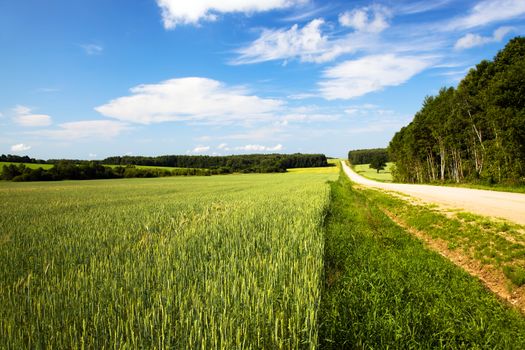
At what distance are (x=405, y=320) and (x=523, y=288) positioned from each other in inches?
164

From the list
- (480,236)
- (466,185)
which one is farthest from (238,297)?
(466,185)

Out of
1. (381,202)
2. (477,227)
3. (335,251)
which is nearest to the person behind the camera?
(335,251)

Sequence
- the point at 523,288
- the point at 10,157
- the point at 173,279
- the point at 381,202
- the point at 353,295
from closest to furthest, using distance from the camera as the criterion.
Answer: the point at 173,279 < the point at 353,295 < the point at 523,288 < the point at 381,202 < the point at 10,157

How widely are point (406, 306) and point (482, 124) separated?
130 feet

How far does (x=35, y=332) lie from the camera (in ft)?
12.5

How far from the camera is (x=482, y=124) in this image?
1444 inches

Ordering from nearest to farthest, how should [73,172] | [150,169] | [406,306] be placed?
[406,306] < [73,172] < [150,169]

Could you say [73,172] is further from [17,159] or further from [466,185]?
[466,185]

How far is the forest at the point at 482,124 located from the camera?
28.6 meters

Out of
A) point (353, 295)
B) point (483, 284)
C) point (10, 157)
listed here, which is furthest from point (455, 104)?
point (10, 157)

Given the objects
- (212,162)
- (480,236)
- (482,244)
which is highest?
(212,162)

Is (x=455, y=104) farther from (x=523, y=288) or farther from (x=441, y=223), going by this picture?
(x=523, y=288)

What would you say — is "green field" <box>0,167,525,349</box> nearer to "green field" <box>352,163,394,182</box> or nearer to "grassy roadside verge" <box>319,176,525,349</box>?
"grassy roadside verge" <box>319,176,525,349</box>

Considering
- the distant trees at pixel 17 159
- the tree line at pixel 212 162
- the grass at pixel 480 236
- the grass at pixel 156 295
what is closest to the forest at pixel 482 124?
the grass at pixel 480 236
